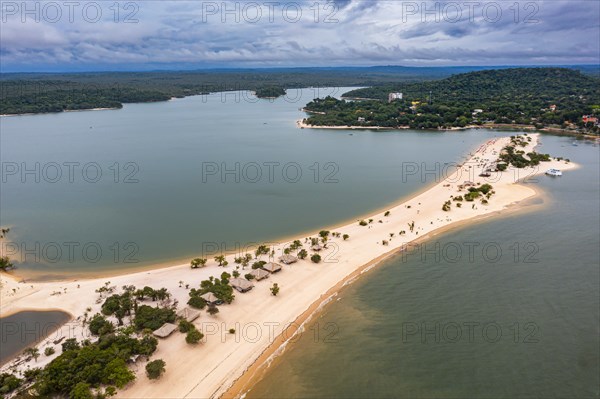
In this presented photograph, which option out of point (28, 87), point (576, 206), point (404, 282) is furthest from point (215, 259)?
point (28, 87)

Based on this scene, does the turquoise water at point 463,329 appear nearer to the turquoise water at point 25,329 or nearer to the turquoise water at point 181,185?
the turquoise water at point 181,185

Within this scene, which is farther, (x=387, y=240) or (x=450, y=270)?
(x=387, y=240)

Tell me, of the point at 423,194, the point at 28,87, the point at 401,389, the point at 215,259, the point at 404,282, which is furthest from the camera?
the point at 28,87

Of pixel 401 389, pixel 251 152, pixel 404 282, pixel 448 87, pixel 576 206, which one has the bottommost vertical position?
pixel 401 389

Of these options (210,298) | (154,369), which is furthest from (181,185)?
(154,369)

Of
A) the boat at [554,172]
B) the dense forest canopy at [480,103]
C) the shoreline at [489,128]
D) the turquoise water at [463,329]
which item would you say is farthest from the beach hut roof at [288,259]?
the dense forest canopy at [480,103]

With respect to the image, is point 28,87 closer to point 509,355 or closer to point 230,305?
point 230,305
